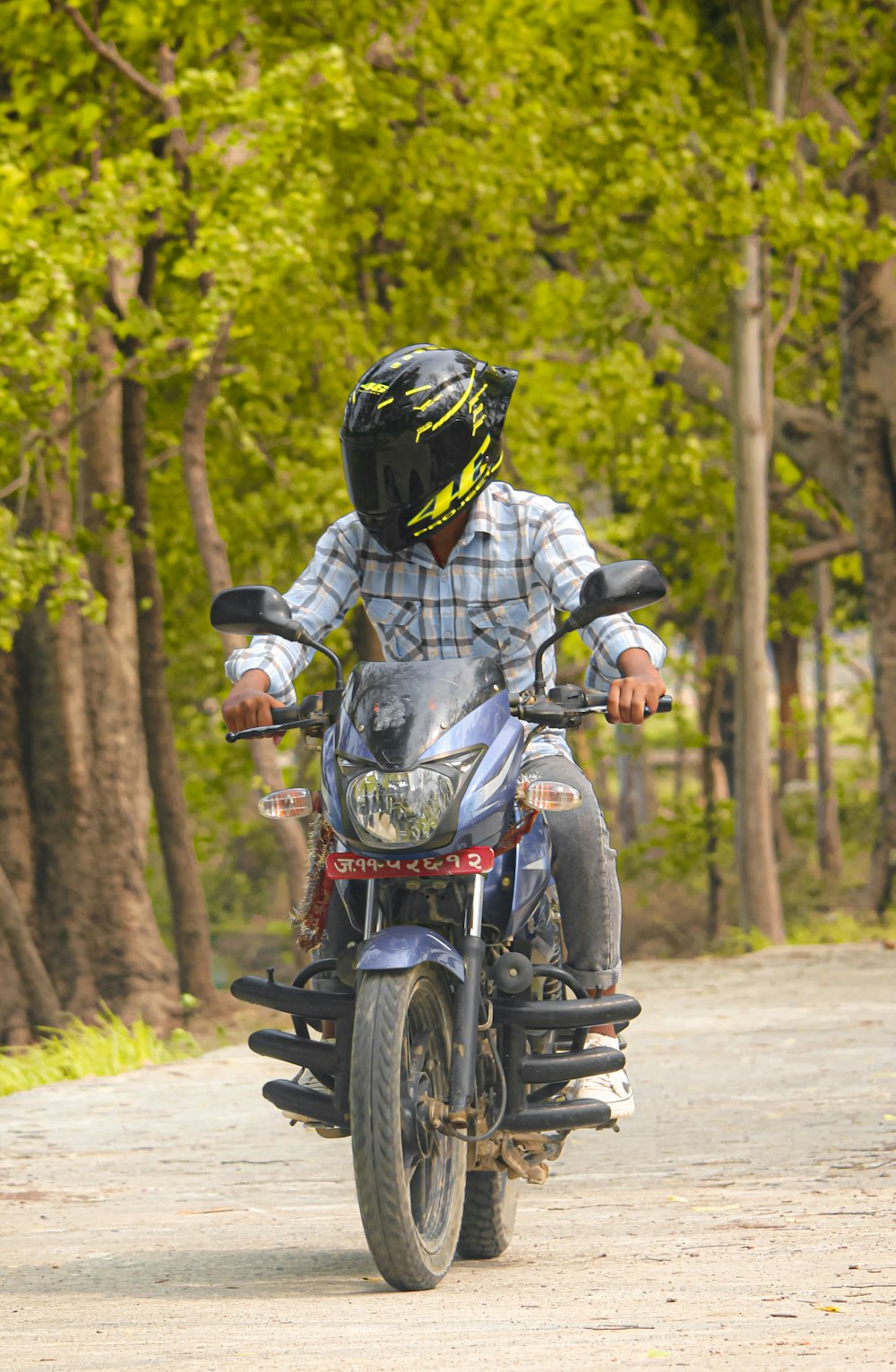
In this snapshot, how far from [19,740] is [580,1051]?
1064cm

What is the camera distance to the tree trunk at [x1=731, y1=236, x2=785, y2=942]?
683 inches

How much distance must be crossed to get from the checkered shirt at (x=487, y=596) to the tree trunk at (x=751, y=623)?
1219cm

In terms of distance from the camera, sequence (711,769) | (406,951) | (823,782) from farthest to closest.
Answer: (711,769), (823,782), (406,951)

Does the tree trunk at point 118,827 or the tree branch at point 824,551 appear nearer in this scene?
the tree trunk at point 118,827

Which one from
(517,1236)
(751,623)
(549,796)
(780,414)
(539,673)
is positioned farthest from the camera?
(780,414)

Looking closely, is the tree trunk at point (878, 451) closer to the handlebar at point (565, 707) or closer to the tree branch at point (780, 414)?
the tree branch at point (780, 414)

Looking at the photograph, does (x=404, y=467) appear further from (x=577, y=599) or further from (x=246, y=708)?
(x=246, y=708)

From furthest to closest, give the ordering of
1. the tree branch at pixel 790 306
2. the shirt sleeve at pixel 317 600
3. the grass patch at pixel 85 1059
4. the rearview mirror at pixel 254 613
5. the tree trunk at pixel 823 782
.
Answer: the tree trunk at pixel 823 782, the tree branch at pixel 790 306, the grass patch at pixel 85 1059, the shirt sleeve at pixel 317 600, the rearview mirror at pixel 254 613

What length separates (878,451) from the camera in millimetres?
18641

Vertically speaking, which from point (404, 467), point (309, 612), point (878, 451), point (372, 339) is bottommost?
point (309, 612)

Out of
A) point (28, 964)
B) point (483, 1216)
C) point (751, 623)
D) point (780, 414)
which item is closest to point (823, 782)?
point (780, 414)

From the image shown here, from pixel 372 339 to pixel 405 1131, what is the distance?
51.4 ft

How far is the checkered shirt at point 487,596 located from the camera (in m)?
5.20

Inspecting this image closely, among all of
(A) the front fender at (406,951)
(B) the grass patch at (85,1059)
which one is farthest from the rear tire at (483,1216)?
(B) the grass patch at (85,1059)
